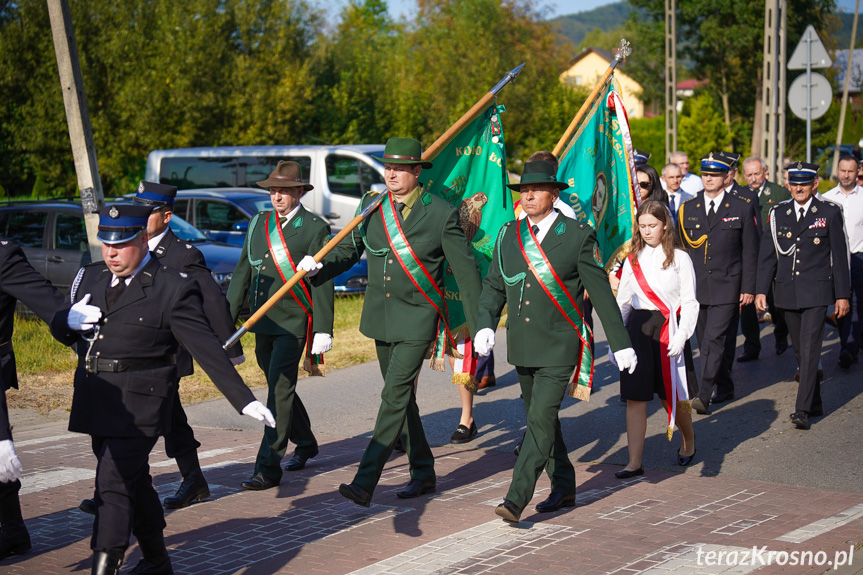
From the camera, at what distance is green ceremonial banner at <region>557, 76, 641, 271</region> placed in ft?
26.6

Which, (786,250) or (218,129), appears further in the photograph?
(218,129)

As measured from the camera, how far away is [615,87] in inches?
334

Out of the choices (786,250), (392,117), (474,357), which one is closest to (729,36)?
(392,117)

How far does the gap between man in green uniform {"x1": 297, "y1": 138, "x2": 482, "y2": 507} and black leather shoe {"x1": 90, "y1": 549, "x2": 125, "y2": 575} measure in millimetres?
1940

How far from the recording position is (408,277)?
20.7ft

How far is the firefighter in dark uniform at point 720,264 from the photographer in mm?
8922

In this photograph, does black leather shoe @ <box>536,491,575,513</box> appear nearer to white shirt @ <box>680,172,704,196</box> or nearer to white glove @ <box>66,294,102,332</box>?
white glove @ <box>66,294,102,332</box>

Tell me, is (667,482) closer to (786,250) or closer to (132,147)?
(786,250)

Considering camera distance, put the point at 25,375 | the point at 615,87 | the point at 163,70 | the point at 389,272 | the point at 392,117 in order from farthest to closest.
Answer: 1. the point at 392,117
2. the point at 163,70
3. the point at 25,375
4. the point at 615,87
5. the point at 389,272

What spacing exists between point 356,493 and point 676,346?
96.8 inches

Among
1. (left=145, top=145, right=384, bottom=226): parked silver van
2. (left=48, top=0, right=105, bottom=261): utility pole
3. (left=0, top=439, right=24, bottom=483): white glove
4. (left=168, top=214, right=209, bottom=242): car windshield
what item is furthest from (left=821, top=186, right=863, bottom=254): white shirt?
(left=145, top=145, right=384, bottom=226): parked silver van

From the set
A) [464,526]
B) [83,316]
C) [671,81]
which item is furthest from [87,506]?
[671,81]

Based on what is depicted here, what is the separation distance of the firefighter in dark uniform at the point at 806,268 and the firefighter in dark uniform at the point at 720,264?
17 centimetres

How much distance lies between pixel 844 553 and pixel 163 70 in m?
26.8
